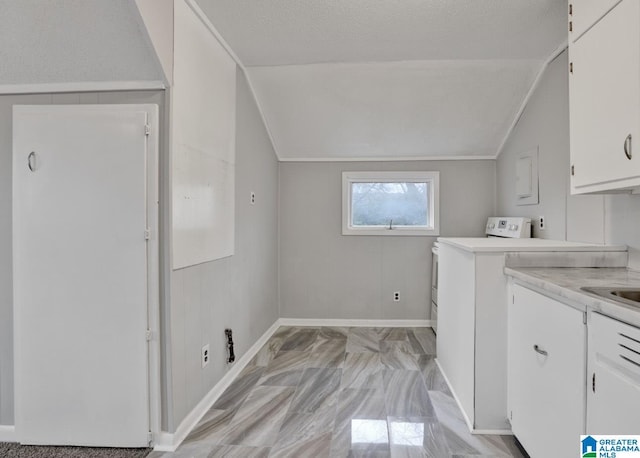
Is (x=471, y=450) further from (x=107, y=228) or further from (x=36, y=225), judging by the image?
(x=36, y=225)

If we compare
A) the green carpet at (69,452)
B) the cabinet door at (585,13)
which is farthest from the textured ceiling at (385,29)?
the green carpet at (69,452)

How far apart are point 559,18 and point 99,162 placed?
2848 mm

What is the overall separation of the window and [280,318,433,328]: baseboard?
1.01m

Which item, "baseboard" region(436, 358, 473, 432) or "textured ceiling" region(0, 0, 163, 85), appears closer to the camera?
"textured ceiling" region(0, 0, 163, 85)

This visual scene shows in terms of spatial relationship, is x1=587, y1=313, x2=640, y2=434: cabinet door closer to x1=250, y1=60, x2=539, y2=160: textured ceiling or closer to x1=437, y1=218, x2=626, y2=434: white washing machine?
x1=437, y1=218, x2=626, y2=434: white washing machine

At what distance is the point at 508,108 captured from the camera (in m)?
3.30

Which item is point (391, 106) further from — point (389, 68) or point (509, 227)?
point (509, 227)

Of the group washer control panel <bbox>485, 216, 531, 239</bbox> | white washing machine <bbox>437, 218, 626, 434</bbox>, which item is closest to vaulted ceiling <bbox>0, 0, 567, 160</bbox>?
washer control panel <bbox>485, 216, 531, 239</bbox>

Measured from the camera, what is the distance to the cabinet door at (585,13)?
160 centimetres

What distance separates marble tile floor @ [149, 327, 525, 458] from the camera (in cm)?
189

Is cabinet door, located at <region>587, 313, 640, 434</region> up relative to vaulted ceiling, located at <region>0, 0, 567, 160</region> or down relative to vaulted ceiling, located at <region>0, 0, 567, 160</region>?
down

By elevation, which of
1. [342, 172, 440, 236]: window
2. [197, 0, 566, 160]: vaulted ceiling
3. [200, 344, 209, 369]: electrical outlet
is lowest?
[200, 344, 209, 369]: electrical outlet

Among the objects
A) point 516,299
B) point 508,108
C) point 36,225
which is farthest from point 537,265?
point 36,225

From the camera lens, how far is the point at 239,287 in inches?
114
